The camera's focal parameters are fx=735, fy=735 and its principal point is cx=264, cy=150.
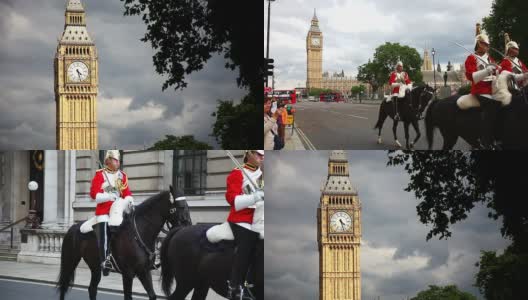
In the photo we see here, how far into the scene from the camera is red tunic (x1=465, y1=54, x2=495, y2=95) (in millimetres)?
7484

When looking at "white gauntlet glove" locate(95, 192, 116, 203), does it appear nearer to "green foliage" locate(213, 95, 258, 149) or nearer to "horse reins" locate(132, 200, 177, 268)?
"horse reins" locate(132, 200, 177, 268)

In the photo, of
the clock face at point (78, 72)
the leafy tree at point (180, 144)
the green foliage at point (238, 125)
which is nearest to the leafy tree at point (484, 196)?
the green foliage at point (238, 125)

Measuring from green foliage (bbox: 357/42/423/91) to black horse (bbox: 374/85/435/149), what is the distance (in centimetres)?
14

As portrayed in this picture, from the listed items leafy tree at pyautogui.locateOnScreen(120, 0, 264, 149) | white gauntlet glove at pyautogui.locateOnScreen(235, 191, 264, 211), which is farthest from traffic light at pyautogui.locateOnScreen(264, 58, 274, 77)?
white gauntlet glove at pyautogui.locateOnScreen(235, 191, 264, 211)

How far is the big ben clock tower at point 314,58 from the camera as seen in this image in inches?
309

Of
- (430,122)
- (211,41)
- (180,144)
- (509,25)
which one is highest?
(509,25)

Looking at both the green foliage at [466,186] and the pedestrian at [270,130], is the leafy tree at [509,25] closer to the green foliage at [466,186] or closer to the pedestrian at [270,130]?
the green foliage at [466,186]

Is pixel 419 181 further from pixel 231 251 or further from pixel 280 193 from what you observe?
pixel 231 251

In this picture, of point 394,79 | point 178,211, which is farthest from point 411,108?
point 178,211

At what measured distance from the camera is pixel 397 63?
767 centimetres

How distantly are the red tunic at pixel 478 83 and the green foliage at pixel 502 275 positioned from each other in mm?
1713

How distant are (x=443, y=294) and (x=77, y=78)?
4575mm

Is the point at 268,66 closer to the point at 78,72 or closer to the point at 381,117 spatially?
the point at 381,117

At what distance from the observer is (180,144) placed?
26.5ft
